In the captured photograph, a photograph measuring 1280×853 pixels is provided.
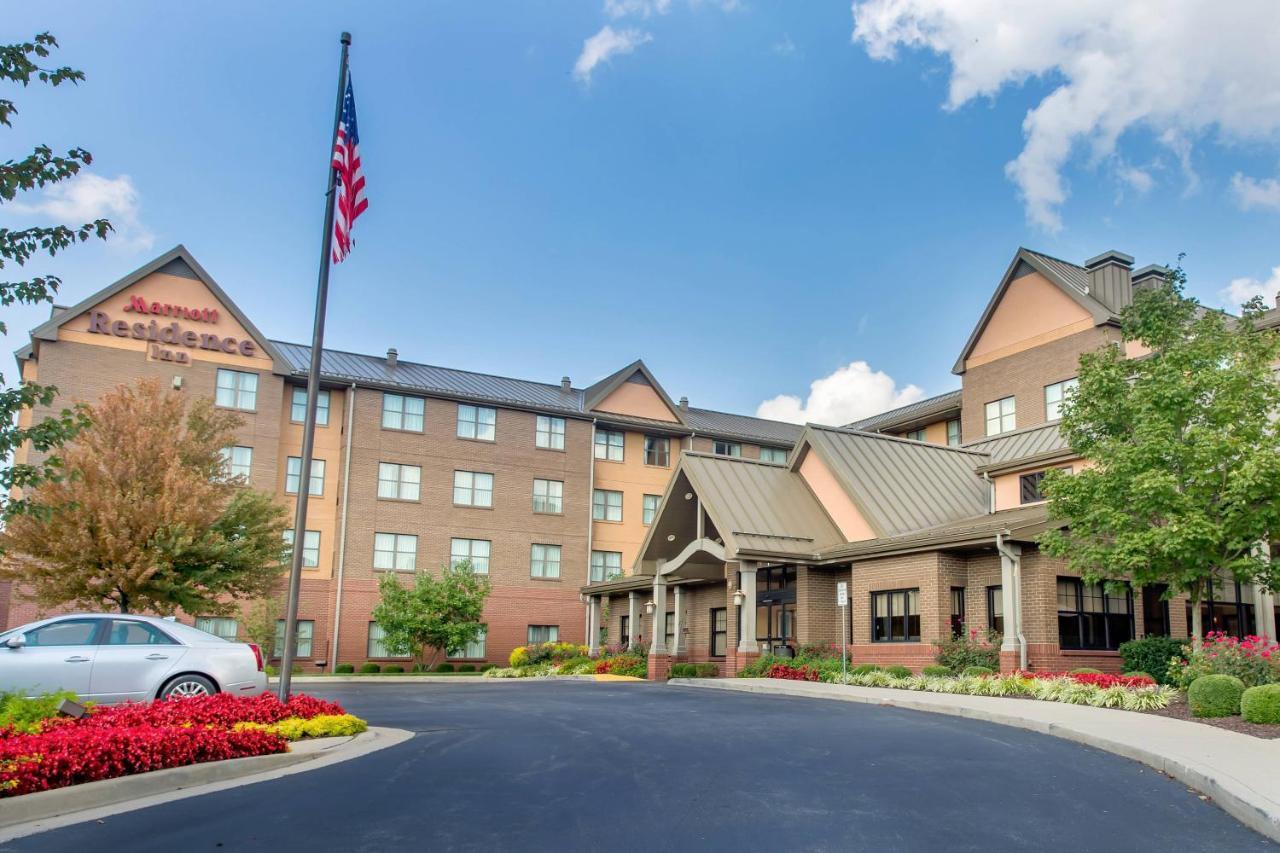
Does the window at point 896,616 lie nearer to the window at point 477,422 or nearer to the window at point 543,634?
the window at point 543,634

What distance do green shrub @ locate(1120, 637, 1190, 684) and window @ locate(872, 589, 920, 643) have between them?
518cm

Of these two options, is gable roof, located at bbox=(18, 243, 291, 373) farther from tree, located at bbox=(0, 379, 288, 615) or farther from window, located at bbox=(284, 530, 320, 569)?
tree, located at bbox=(0, 379, 288, 615)

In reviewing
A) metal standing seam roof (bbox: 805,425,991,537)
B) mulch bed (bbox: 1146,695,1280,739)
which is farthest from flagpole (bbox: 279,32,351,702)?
metal standing seam roof (bbox: 805,425,991,537)

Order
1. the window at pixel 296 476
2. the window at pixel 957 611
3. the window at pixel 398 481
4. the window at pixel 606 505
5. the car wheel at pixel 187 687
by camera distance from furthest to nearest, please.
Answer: the window at pixel 606 505 < the window at pixel 398 481 < the window at pixel 296 476 < the window at pixel 957 611 < the car wheel at pixel 187 687

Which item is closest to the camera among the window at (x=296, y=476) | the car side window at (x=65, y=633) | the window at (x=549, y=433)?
Answer: the car side window at (x=65, y=633)

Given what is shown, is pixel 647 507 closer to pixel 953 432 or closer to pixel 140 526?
pixel 953 432

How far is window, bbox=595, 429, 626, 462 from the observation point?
4956cm

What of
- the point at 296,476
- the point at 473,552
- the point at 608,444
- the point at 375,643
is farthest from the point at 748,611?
the point at 608,444

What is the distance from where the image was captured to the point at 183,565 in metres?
21.8

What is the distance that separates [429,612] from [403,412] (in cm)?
948

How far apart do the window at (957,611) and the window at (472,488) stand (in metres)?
24.0

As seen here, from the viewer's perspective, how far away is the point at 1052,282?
127 feet

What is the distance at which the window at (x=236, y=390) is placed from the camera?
40531 millimetres

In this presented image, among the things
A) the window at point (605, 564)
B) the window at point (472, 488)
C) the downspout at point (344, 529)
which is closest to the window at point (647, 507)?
the window at point (605, 564)
